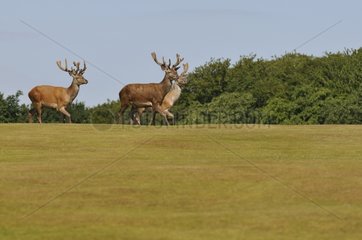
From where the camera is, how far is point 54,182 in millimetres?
28438

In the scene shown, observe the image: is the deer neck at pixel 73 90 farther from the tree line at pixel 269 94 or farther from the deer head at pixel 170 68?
the tree line at pixel 269 94

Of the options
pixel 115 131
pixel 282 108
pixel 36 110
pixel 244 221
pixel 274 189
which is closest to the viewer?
pixel 244 221

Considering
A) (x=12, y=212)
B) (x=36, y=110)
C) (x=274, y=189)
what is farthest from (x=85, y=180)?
(x=36, y=110)

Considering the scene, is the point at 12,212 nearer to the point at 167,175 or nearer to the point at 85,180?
the point at 85,180

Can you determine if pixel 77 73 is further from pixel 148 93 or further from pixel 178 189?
pixel 178 189

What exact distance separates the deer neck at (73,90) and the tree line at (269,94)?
2485cm

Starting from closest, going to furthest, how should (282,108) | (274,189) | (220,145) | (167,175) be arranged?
(274,189), (167,175), (220,145), (282,108)

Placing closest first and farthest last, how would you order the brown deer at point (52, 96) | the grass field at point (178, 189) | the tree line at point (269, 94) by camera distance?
the grass field at point (178, 189)
the brown deer at point (52, 96)
the tree line at point (269, 94)

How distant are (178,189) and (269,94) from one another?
6500cm

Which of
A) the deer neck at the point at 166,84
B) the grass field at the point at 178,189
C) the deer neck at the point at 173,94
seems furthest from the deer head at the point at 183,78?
the grass field at the point at 178,189

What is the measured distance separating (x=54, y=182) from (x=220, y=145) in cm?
1262

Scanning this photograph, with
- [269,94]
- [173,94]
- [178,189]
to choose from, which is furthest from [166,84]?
[269,94]

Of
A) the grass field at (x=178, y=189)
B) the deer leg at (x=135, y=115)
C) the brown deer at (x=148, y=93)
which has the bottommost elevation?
the grass field at (x=178, y=189)

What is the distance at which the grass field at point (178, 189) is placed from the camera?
23.3m
